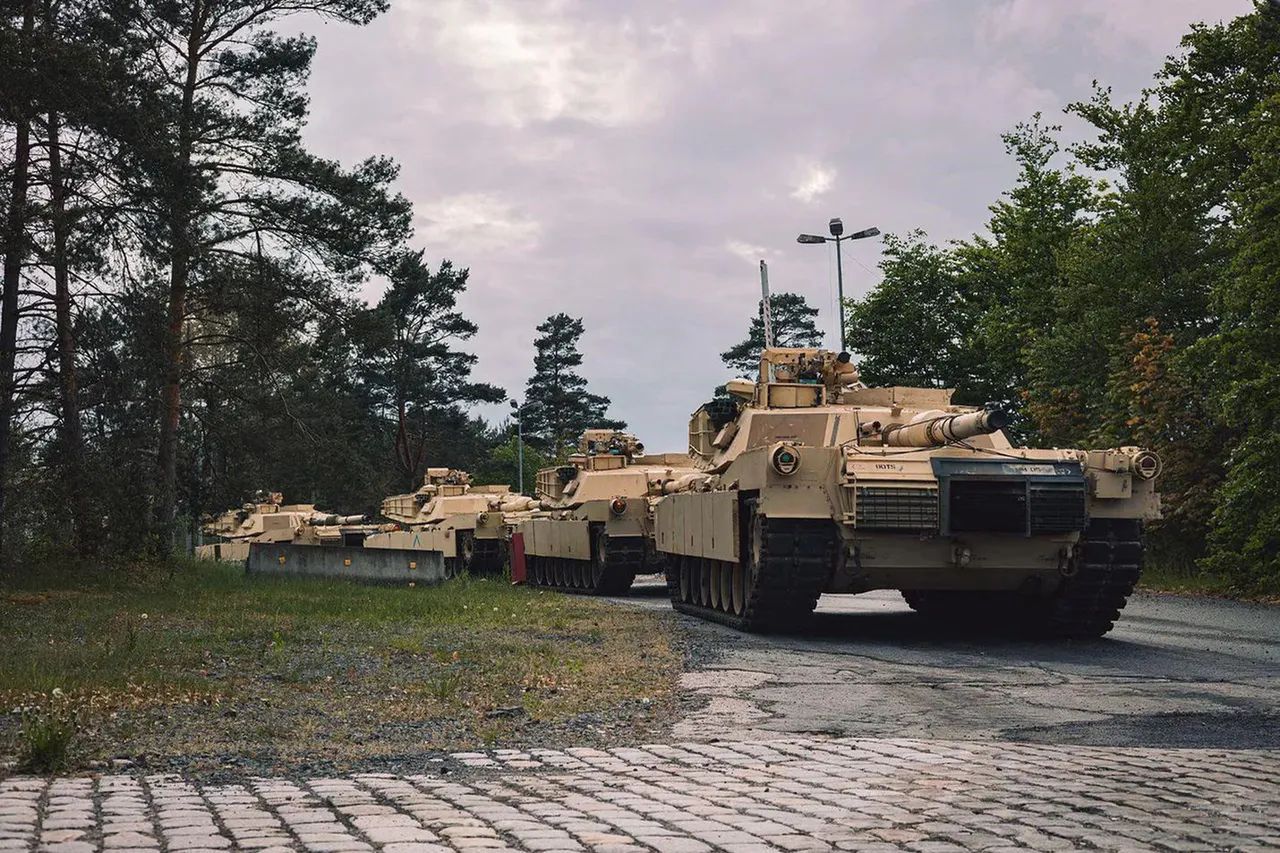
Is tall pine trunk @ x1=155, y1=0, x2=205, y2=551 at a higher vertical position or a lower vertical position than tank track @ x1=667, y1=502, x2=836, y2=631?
higher

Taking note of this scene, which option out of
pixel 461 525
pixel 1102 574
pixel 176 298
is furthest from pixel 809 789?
pixel 461 525

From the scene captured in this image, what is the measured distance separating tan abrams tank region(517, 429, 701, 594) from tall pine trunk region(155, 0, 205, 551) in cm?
687

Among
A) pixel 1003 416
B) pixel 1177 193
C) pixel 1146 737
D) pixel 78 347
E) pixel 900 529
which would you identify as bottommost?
pixel 1146 737

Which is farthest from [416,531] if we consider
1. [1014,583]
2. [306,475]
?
[1014,583]

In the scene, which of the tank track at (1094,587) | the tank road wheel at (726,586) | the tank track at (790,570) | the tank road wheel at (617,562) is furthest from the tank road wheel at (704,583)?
the tank road wheel at (617,562)

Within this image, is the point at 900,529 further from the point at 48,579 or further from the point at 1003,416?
the point at 48,579

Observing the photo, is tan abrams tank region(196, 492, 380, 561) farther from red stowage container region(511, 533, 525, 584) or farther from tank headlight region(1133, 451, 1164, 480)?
tank headlight region(1133, 451, 1164, 480)

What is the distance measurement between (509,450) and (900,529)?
2872 inches

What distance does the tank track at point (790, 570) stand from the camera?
15367 mm

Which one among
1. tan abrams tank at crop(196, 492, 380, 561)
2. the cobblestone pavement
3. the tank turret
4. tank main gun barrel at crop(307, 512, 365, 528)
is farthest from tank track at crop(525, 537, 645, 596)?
the cobblestone pavement

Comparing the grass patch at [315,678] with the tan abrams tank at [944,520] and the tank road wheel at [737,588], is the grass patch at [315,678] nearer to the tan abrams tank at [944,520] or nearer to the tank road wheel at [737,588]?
the tank road wheel at [737,588]

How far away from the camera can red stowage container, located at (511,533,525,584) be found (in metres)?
32.3

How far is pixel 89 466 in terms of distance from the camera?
72.7ft

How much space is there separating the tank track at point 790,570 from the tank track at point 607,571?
Result: 10.4 meters
